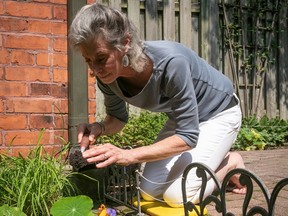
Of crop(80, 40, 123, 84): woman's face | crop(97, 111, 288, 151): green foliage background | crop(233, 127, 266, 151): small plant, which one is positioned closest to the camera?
crop(80, 40, 123, 84): woman's face

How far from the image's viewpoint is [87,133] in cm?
251

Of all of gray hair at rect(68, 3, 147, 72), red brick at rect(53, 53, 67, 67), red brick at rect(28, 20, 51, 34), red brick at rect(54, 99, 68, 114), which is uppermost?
red brick at rect(28, 20, 51, 34)

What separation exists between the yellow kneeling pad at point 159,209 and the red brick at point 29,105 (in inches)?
43.3

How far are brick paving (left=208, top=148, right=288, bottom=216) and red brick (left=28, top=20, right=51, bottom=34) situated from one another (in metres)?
1.70

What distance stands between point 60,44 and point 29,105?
0.51m

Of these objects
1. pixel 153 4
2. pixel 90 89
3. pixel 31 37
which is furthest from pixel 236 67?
pixel 31 37

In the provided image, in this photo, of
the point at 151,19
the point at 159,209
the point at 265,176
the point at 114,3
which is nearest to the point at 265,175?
the point at 265,176

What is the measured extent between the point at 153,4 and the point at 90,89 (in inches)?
76.3

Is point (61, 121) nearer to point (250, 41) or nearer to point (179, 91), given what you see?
point (179, 91)

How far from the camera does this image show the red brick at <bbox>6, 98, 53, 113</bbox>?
319 centimetres

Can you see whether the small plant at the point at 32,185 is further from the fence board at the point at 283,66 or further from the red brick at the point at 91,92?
the fence board at the point at 283,66

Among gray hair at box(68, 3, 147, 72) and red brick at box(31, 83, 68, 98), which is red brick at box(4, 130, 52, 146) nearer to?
red brick at box(31, 83, 68, 98)

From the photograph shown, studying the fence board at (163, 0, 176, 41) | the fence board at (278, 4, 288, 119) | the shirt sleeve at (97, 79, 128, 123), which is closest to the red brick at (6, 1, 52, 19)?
the shirt sleeve at (97, 79, 128, 123)

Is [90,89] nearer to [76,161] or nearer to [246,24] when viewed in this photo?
[76,161]
